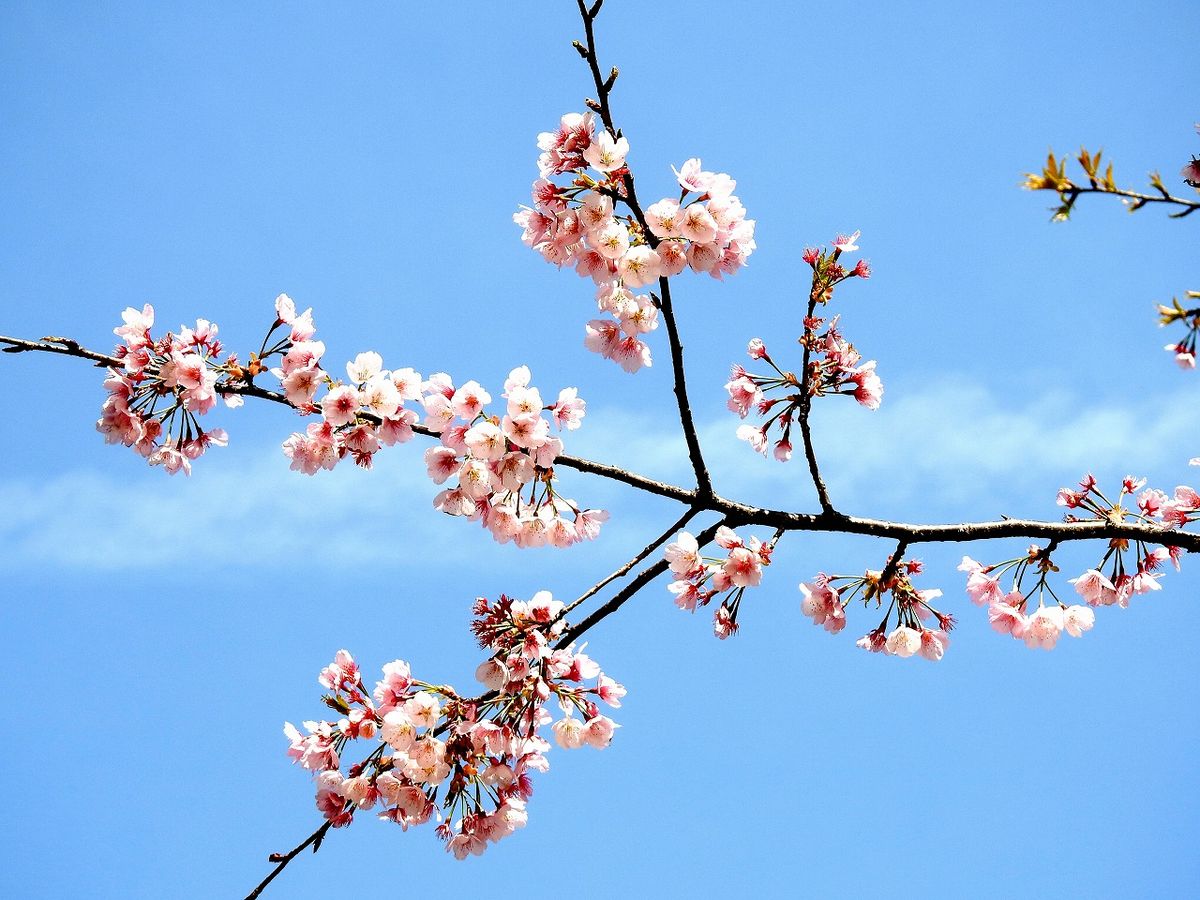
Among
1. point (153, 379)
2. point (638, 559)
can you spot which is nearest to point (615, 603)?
point (638, 559)

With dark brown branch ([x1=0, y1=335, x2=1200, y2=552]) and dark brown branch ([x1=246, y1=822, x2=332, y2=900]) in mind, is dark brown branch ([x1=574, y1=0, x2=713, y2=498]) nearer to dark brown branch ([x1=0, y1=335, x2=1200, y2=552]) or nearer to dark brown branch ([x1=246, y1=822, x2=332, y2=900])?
dark brown branch ([x1=0, y1=335, x2=1200, y2=552])

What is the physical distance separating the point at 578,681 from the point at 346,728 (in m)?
1.14

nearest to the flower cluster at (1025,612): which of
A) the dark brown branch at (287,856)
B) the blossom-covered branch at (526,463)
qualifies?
the blossom-covered branch at (526,463)

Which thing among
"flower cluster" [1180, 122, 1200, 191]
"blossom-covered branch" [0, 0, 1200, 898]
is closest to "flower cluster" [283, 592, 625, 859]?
"blossom-covered branch" [0, 0, 1200, 898]

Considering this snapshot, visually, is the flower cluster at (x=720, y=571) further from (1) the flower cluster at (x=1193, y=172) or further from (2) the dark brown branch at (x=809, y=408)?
(1) the flower cluster at (x=1193, y=172)

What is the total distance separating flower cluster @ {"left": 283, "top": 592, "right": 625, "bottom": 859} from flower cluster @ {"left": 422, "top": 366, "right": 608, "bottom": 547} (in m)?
0.45

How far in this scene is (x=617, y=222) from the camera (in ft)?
14.6

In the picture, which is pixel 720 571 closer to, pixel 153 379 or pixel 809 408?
pixel 809 408

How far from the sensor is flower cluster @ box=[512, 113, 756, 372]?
4328 mm

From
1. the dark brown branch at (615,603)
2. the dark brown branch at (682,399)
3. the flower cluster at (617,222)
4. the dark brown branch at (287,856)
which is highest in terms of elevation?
the flower cluster at (617,222)

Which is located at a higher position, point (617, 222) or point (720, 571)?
point (617, 222)

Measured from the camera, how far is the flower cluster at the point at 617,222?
433cm

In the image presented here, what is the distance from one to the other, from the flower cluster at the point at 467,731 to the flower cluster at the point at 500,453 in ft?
1.49

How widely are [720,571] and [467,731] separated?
1445 mm
